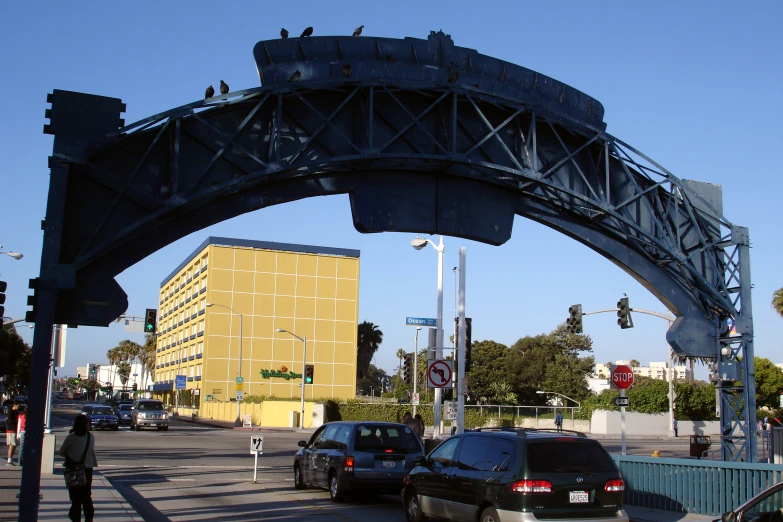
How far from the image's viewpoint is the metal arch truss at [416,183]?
12625 millimetres

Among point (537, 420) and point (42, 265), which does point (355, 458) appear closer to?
point (42, 265)

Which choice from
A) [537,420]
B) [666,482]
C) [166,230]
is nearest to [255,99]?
[166,230]

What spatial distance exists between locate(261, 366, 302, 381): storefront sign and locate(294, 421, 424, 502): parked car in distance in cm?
5690

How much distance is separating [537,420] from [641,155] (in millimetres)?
43129

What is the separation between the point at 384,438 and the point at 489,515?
587cm

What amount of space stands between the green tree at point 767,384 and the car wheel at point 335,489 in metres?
66.3

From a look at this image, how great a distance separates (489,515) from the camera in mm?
10672

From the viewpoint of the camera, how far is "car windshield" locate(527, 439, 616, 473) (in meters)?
10.5

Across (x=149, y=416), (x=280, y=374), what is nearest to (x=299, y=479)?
(x=149, y=416)

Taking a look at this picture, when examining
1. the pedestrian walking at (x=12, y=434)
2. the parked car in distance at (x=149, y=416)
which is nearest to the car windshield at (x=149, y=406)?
the parked car in distance at (x=149, y=416)

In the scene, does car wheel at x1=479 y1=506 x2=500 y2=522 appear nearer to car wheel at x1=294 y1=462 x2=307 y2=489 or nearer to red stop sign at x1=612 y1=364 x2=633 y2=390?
Result: car wheel at x1=294 y1=462 x2=307 y2=489

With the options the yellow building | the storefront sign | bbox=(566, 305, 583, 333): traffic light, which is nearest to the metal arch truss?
bbox=(566, 305, 583, 333): traffic light

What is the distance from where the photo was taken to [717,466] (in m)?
13.3

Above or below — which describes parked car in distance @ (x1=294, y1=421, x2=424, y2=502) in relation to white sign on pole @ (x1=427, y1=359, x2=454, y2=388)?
below
